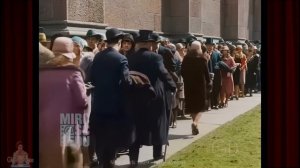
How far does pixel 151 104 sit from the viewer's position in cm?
573

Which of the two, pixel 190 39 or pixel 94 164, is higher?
pixel 190 39

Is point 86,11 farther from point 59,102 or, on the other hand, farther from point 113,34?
point 59,102

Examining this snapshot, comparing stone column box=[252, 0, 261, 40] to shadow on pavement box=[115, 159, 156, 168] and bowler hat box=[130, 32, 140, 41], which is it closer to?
bowler hat box=[130, 32, 140, 41]

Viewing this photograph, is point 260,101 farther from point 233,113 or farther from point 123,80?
point 123,80

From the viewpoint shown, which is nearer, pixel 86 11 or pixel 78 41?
pixel 78 41

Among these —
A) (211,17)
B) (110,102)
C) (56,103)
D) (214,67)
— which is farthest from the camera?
(211,17)

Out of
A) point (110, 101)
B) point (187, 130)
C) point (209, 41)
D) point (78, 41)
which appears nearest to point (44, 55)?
point (78, 41)

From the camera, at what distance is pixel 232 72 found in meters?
5.75

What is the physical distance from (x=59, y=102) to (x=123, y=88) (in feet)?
2.13

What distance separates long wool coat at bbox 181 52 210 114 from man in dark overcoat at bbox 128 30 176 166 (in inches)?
6.4

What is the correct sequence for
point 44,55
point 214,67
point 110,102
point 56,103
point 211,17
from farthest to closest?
point 211,17
point 214,67
point 110,102
point 56,103
point 44,55

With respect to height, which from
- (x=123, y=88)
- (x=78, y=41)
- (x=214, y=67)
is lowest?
(x=123, y=88)

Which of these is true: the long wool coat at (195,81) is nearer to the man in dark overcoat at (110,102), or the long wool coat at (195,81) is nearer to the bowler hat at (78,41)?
the man in dark overcoat at (110,102)
